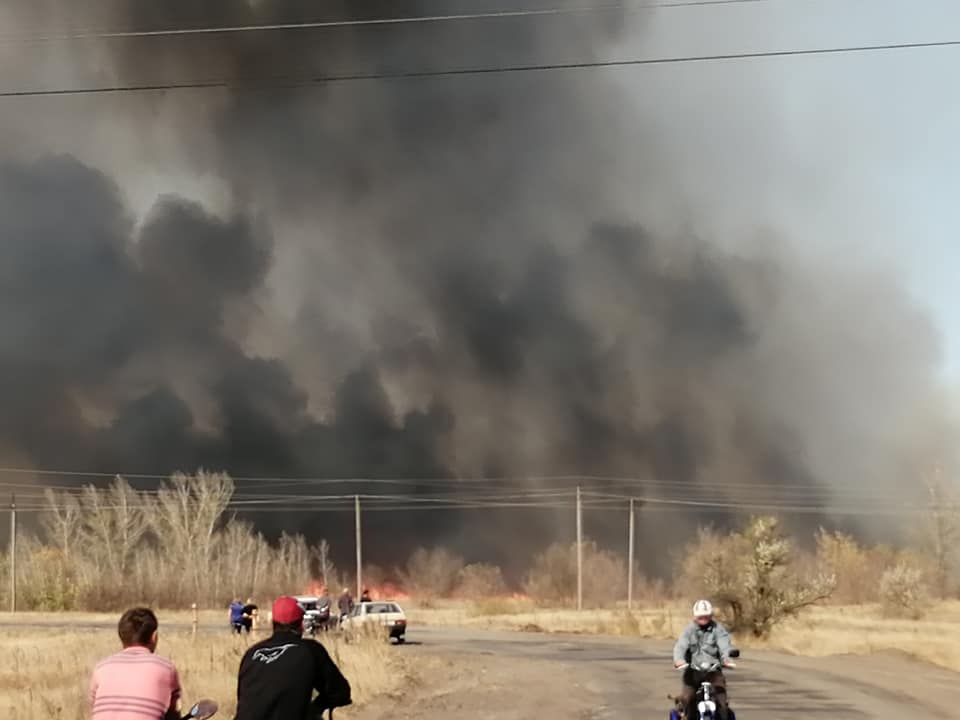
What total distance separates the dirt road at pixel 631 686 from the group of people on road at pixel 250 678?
11.6 m

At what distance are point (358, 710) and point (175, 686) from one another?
43.0ft

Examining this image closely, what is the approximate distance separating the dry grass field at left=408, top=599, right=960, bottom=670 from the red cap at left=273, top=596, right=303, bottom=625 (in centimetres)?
2746

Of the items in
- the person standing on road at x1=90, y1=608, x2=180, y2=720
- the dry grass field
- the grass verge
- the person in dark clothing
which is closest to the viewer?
the person standing on road at x1=90, y1=608, x2=180, y2=720

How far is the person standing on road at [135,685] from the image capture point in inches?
275

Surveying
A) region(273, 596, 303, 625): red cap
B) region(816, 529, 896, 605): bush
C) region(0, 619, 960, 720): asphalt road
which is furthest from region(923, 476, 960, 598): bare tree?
region(273, 596, 303, 625): red cap

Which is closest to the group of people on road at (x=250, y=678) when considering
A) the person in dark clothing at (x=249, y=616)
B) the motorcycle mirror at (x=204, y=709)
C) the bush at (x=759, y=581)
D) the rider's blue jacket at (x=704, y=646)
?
the motorcycle mirror at (x=204, y=709)

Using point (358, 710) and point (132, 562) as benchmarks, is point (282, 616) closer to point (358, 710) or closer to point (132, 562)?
point (358, 710)

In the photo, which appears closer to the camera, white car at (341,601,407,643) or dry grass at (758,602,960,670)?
dry grass at (758,602,960,670)

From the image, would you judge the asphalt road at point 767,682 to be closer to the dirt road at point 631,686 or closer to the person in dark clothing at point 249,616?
the dirt road at point 631,686

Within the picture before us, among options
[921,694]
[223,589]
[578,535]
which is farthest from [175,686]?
[223,589]

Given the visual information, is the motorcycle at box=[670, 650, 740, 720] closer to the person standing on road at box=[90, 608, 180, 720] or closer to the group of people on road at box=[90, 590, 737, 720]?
the group of people on road at box=[90, 590, 737, 720]

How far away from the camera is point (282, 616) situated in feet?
25.4

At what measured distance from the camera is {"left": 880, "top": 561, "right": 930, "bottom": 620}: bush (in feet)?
258

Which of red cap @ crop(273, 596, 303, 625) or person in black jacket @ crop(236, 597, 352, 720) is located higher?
red cap @ crop(273, 596, 303, 625)
